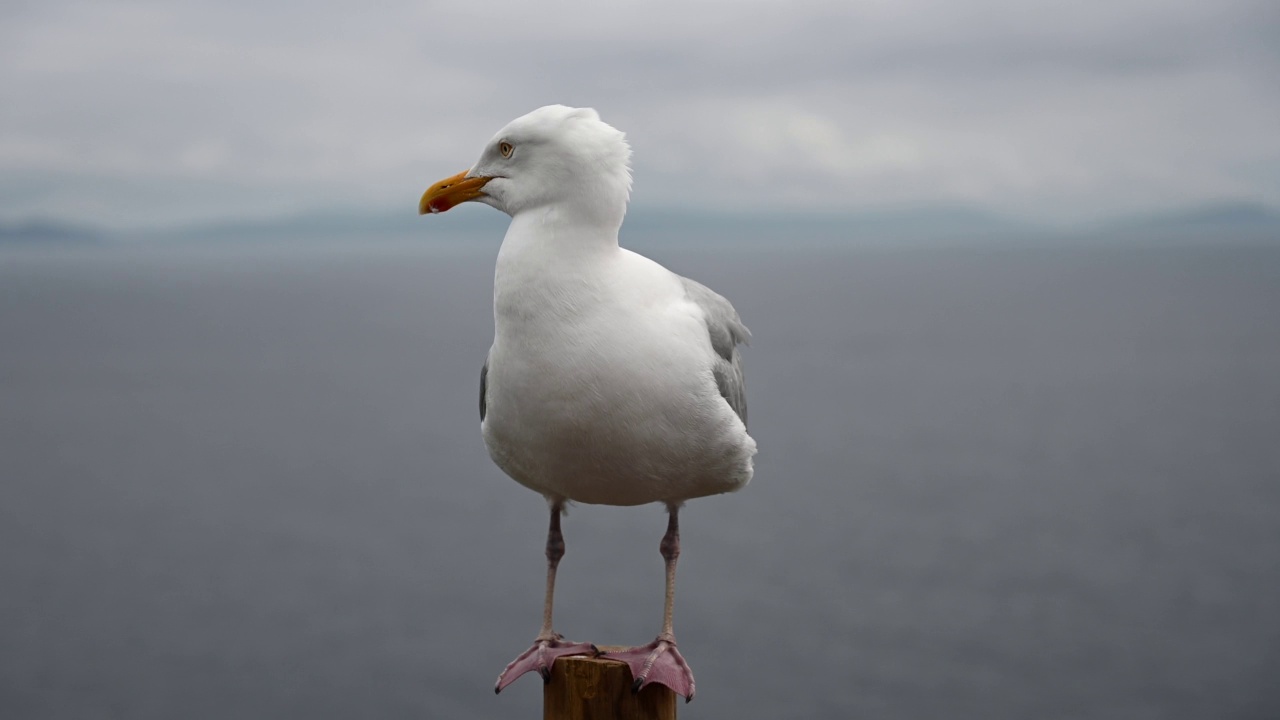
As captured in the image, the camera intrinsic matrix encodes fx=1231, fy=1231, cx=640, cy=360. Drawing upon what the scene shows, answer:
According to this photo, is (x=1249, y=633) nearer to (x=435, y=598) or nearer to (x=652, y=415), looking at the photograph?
(x=435, y=598)

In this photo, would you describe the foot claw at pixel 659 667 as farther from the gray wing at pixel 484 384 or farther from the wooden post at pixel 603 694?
the gray wing at pixel 484 384

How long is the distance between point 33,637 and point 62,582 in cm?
661

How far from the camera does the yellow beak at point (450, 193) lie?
649 cm

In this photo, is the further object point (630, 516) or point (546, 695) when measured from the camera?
point (630, 516)

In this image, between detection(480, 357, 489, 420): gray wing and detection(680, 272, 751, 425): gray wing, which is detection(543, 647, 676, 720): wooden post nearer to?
detection(480, 357, 489, 420): gray wing

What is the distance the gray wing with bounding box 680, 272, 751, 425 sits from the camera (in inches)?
270

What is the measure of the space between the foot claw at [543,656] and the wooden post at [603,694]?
10 cm

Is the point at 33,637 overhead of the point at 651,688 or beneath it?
beneath

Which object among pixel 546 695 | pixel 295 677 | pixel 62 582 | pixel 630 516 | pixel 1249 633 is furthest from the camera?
pixel 630 516

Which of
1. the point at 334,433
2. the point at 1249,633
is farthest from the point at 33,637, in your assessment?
the point at 1249,633

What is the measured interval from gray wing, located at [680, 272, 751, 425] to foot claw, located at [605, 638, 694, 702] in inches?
56.6

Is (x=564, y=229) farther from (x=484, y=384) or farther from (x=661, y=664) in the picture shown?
(x=661, y=664)

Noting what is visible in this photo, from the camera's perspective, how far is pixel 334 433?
167m

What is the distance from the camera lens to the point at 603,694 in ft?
21.8
